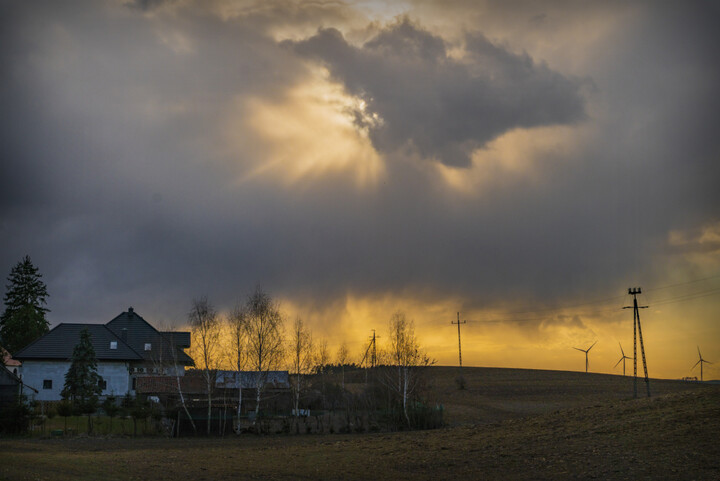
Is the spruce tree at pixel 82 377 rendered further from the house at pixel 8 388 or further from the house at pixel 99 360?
the house at pixel 8 388

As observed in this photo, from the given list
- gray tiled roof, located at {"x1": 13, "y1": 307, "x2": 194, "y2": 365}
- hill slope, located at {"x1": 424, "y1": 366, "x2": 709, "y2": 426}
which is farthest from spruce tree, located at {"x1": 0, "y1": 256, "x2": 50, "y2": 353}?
hill slope, located at {"x1": 424, "y1": 366, "x2": 709, "y2": 426}

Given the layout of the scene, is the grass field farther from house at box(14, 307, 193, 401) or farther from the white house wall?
house at box(14, 307, 193, 401)

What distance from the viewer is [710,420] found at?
30047 mm

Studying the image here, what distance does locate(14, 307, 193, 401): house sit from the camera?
74375mm

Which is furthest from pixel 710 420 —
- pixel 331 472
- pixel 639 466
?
pixel 331 472

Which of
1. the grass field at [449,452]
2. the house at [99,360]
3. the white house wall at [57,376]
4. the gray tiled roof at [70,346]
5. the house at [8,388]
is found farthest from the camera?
the gray tiled roof at [70,346]

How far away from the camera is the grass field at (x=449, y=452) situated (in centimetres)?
2536

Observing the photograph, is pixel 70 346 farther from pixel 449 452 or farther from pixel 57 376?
pixel 449 452

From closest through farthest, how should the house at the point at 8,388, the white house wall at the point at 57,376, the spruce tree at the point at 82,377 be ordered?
the house at the point at 8,388, the spruce tree at the point at 82,377, the white house wall at the point at 57,376

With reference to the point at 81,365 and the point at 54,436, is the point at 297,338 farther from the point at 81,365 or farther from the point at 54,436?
the point at 54,436

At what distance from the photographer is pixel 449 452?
34062 millimetres

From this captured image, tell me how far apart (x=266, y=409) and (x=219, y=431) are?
31.4ft

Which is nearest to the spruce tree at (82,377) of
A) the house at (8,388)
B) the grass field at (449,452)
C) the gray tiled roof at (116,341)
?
the gray tiled roof at (116,341)

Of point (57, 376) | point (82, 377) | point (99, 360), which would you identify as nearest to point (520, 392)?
point (99, 360)
